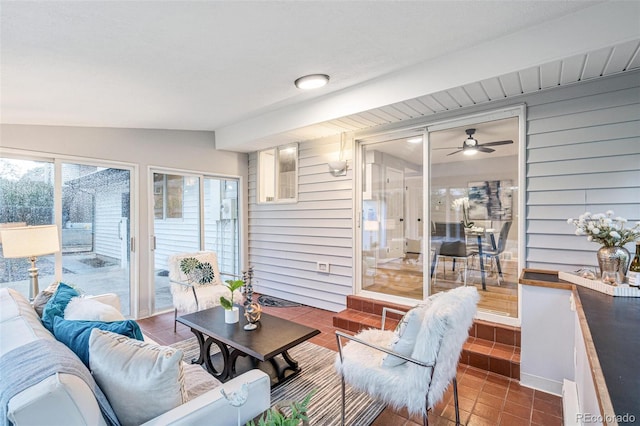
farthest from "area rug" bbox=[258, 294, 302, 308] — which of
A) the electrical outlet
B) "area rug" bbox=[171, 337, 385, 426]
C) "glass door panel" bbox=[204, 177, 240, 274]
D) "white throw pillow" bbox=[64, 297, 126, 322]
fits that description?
"white throw pillow" bbox=[64, 297, 126, 322]

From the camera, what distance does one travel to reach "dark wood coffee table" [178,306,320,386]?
2.17 m

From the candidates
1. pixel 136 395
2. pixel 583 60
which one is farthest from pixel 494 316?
pixel 136 395

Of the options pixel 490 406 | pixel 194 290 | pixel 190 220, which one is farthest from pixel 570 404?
pixel 190 220

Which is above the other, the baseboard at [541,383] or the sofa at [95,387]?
the sofa at [95,387]

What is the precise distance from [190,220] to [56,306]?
9.45 feet

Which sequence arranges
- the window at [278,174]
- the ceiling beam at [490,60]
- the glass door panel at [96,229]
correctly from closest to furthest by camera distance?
the ceiling beam at [490,60] → the glass door panel at [96,229] → the window at [278,174]

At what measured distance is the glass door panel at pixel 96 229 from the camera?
11.1 feet

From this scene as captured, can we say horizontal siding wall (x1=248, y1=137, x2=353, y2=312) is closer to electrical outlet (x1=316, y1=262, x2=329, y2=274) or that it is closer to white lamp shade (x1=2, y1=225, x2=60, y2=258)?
electrical outlet (x1=316, y1=262, x2=329, y2=274)

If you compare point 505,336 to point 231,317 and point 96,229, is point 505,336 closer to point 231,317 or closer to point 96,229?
point 231,317

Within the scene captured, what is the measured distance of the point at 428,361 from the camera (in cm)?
157

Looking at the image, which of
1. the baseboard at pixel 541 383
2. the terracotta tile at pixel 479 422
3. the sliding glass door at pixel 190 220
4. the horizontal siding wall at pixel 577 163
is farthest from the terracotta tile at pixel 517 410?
the sliding glass door at pixel 190 220

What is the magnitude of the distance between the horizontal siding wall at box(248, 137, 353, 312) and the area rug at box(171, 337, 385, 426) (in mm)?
1272

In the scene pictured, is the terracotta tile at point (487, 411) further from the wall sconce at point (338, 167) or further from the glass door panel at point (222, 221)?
the glass door panel at point (222, 221)

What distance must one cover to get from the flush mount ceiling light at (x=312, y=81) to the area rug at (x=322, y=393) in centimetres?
247
